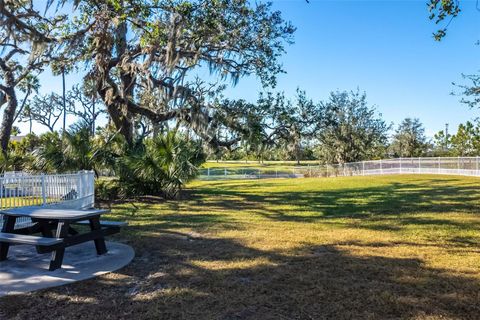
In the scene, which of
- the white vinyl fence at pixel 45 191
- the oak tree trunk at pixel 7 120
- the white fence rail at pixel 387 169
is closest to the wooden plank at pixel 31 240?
the white vinyl fence at pixel 45 191

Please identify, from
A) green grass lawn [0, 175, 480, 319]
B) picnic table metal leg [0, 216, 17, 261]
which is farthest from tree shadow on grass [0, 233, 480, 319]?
picnic table metal leg [0, 216, 17, 261]

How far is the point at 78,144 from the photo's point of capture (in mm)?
12164

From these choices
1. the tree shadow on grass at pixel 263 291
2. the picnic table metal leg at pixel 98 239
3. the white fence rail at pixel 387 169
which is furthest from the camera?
the white fence rail at pixel 387 169

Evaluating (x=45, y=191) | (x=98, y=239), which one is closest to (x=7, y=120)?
(x=45, y=191)

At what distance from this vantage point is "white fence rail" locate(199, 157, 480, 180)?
2386 centimetres

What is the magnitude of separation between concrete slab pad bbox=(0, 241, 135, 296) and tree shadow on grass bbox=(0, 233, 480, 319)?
225 millimetres

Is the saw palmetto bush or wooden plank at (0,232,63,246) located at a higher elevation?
the saw palmetto bush

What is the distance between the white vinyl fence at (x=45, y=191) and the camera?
24.8 ft

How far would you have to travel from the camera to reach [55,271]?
4.75m

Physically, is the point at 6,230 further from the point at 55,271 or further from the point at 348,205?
the point at 348,205

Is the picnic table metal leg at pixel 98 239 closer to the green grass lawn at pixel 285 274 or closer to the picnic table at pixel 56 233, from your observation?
the picnic table at pixel 56 233

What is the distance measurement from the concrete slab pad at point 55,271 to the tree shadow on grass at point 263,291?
0.22 m

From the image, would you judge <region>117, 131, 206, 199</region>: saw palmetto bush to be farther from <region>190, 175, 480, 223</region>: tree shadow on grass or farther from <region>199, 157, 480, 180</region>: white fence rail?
<region>199, 157, 480, 180</region>: white fence rail

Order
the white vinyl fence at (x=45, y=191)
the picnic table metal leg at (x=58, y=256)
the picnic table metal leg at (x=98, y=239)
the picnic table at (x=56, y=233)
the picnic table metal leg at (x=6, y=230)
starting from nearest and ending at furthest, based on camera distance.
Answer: the picnic table at (x=56, y=233) < the picnic table metal leg at (x=58, y=256) < the picnic table metal leg at (x=6, y=230) < the picnic table metal leg at (x=98, y=239) < the white vinyl fence at (x=45, y=191)
